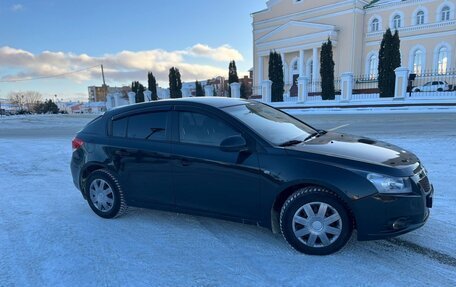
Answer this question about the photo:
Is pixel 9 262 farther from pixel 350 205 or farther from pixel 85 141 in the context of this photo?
pixel 350 205

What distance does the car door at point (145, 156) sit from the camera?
4.14 metres

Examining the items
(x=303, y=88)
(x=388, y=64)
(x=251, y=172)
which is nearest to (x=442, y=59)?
(x=388, y=64)

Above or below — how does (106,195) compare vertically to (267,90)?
below

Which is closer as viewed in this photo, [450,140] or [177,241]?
[177,241]

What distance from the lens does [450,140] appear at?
9133mm

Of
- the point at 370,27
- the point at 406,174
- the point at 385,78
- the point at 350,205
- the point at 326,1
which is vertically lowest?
the point at 350,205

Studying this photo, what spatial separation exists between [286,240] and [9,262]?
→ 2909mm

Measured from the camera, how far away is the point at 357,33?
3488 centimetres

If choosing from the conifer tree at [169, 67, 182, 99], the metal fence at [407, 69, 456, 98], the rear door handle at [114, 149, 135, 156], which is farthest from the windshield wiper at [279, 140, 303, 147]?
the conifer tree at [169, 67, 182, 99]

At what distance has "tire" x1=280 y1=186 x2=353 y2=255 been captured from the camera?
3.27m

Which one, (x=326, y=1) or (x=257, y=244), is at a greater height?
(x=326, y=1)

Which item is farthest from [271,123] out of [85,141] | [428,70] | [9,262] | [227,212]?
[428,70]

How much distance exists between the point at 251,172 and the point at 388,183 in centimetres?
134

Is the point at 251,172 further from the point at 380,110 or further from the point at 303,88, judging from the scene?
the point at 303,88
